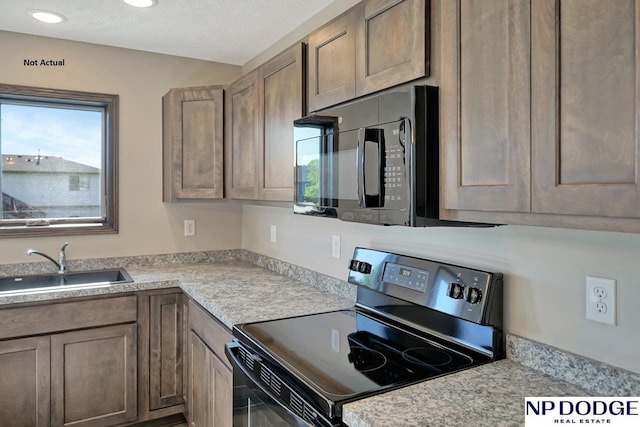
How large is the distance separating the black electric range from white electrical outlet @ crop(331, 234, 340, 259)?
40 cm

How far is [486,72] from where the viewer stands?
111cm

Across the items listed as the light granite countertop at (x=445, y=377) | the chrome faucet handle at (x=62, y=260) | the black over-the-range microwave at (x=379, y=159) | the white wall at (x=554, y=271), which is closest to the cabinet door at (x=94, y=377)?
the light granite countertop at (x=445, y=377)

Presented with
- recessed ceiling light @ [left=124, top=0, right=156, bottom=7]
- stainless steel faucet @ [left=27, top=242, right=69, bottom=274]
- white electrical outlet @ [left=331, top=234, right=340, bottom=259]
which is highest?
recessed ceiling light @ [left=124, top=0, right=156, bottom=7]

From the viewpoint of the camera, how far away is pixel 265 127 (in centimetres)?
231

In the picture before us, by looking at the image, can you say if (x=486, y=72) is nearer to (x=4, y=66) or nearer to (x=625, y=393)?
(x=625, y=393)

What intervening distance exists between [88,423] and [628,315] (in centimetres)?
254

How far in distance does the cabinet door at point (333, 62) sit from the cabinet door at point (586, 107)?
749mm

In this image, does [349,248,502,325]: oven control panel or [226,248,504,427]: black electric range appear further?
[349,248,502,325]: oven control panel

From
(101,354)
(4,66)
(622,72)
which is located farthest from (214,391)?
(4,66)

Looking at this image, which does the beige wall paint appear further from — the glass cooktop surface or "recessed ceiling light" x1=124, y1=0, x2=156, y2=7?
the glass cooktop surface

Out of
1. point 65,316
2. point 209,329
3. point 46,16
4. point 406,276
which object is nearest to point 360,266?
point 406,276

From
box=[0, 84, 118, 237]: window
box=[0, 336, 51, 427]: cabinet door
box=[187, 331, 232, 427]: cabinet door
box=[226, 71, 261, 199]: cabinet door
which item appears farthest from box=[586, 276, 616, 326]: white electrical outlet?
box=[0, 84, 118, 237]: window

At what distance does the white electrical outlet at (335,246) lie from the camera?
7.39ft

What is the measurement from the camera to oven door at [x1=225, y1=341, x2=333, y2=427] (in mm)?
1233
